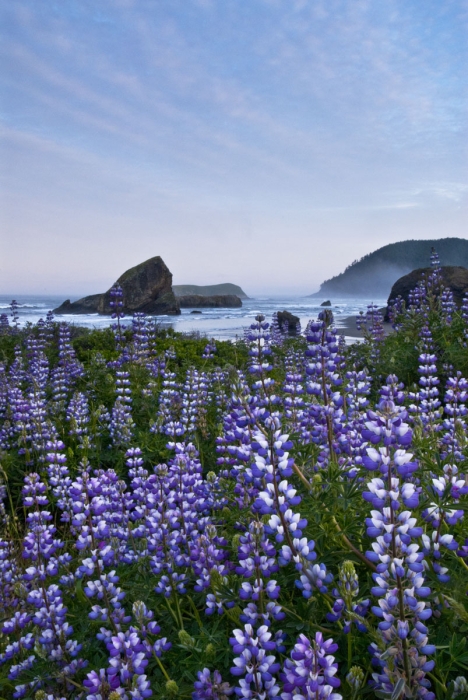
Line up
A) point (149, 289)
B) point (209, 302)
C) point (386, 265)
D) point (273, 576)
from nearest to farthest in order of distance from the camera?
1. point (273, 576)
2. point (149, 289)
3. point (209, 302)
4. point (386, 265)

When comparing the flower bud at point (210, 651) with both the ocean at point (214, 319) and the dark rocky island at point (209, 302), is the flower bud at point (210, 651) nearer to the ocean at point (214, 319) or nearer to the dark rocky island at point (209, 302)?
the ocean at point (214, 319)

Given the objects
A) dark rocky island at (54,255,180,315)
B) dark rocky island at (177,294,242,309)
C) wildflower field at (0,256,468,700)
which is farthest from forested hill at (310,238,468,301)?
wildflower field at (0,256,468,700)

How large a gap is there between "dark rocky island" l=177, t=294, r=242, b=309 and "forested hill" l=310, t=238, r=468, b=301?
50358 millimetres

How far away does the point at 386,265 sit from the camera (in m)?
124

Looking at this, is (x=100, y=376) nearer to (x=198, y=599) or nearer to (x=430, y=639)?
(x=198, y=599)

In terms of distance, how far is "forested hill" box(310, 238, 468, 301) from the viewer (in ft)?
332

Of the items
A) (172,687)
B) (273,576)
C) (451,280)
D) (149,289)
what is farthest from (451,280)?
(149,289)

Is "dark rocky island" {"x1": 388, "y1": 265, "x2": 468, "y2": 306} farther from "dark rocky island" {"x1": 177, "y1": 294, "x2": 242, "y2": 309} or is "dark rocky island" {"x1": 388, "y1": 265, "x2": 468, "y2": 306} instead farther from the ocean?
"dark rocky island" {"x1": 177, "y1": 294, "x2": 242, "y2": 309}

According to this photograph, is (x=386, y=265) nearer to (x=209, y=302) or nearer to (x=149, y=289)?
(x=209, y=302)

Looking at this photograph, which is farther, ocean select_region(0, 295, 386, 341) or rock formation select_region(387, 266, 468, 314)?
ocean select_region(0, 295, 386, 341)

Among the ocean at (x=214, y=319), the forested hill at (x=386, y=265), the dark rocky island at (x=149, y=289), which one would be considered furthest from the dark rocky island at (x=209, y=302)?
the forested hill at (x=386, y=265)

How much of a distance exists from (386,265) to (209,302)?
76.4m

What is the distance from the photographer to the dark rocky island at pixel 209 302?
60281 millimetres

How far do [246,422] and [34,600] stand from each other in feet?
4.74
